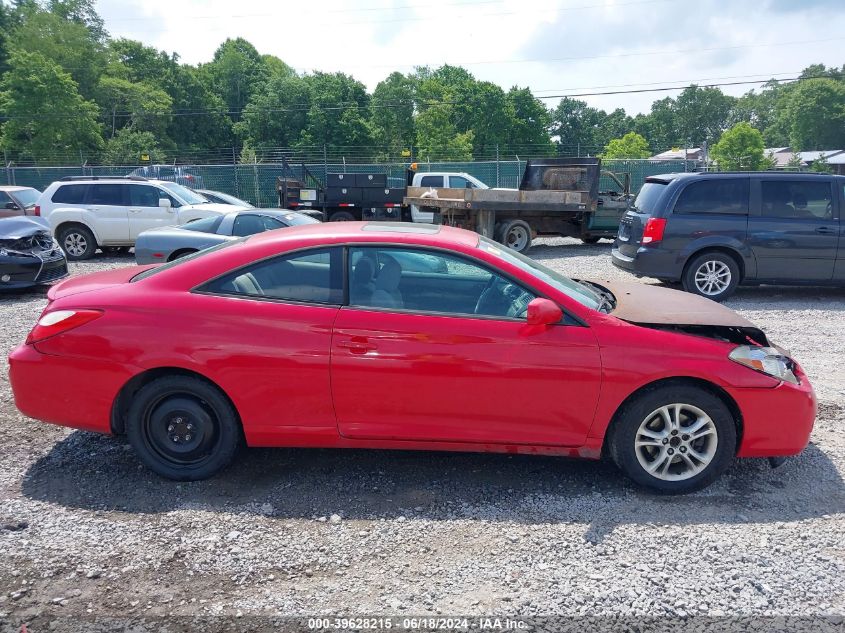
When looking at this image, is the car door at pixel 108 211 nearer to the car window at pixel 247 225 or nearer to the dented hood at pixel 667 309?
the car window at pixel 247 225

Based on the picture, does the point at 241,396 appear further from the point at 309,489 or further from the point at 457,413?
the point at 457,413

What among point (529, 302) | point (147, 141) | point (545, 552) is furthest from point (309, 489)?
point (147, 141)

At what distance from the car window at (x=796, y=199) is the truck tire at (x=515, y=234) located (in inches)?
239

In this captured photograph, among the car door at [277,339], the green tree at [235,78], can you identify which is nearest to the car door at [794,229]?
the car door at [277,339]

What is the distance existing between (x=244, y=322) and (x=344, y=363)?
63 centimetres

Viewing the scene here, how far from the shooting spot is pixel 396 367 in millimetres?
3699

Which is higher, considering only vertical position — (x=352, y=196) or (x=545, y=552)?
(x=352, y=196)

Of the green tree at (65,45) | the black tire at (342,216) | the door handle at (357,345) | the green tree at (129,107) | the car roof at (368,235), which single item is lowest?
the door handle at (357,345)

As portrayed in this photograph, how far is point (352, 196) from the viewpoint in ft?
63.8

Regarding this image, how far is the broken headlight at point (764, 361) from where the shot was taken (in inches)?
149

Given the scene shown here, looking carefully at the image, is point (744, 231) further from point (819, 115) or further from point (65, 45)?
point (819, 115)

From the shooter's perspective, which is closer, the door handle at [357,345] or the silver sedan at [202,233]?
the door handle at [357,345]

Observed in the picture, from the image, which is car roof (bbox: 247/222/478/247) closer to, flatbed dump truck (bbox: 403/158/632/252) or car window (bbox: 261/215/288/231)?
car window (bbox: 261/215/288/231)

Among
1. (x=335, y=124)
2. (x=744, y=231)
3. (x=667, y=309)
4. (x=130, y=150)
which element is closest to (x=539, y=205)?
(x=744, y=231)
